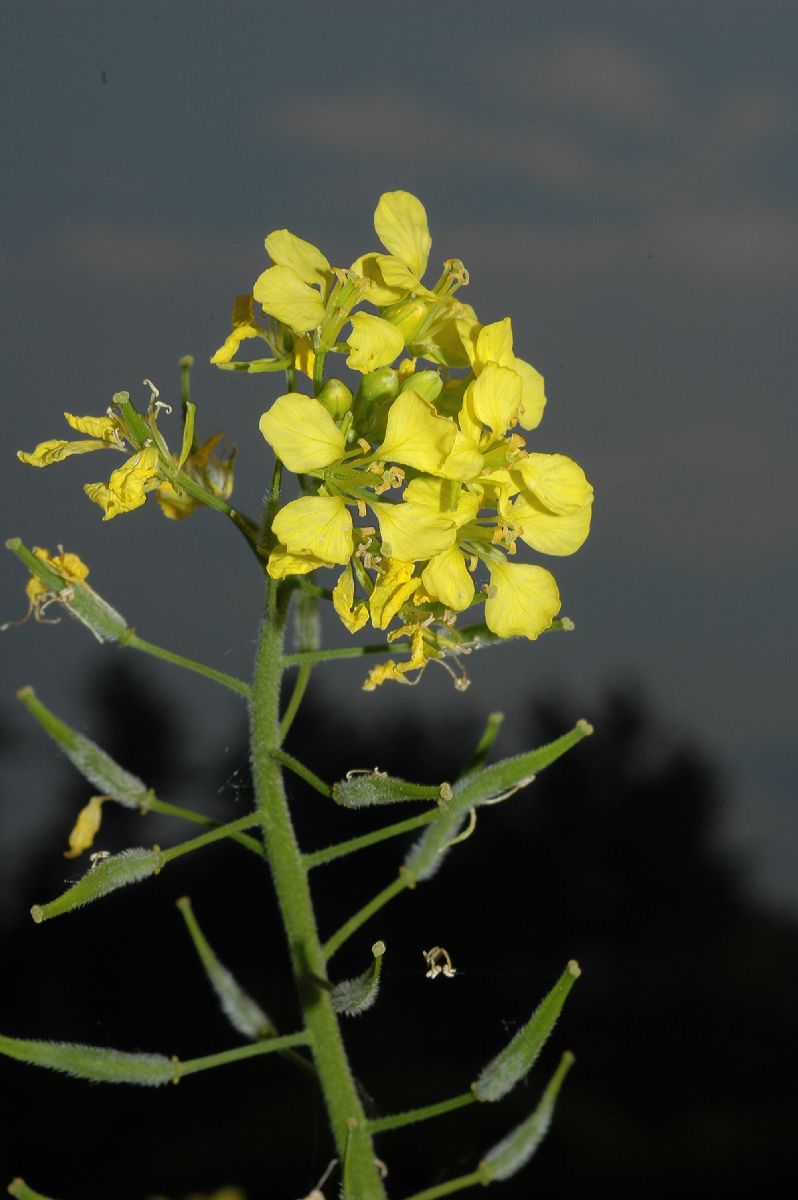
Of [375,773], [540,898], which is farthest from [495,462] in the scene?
[540,898]

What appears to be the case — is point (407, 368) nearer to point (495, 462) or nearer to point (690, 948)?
point (495, 462)

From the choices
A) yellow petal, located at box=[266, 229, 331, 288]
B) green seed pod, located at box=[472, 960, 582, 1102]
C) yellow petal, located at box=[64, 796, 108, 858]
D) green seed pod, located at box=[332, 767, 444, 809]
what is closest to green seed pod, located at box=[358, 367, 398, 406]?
yellow petal, located at box=[266, 229, 331, 288]

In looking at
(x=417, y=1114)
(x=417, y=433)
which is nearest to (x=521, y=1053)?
(x=417, y=1114)

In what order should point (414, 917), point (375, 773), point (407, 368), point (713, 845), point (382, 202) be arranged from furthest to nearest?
point (713, 845) < point (414, 917) < point (382, 202) < point (407, 368) < point (375, 773)

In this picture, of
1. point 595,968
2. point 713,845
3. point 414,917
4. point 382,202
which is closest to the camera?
point 382,202

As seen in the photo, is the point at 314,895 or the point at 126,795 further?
the point at 314,895

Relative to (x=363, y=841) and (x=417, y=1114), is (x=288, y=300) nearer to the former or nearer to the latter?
(x=363, y=841)
